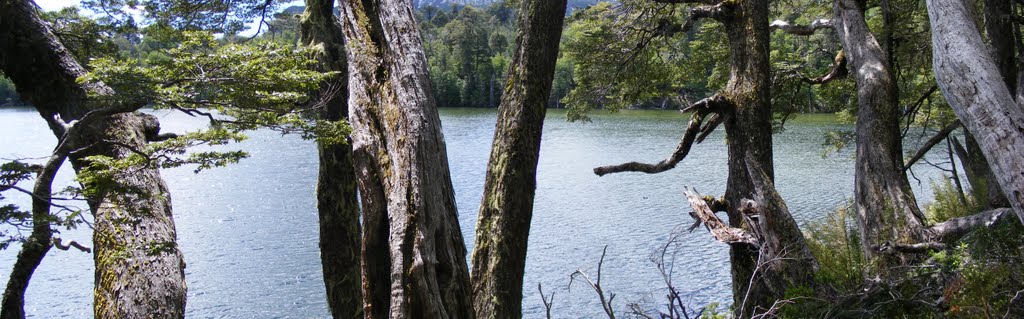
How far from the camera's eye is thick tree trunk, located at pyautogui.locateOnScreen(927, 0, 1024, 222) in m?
3.00

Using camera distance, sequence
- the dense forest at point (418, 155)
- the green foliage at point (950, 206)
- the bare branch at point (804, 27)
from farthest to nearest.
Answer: the green foliage at point (950, 206) → the bare branch at point (804, 27) → the dense forest at point (418, 155)

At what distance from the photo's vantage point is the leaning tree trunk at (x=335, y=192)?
6145 mm

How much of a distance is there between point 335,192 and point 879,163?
4500 mm

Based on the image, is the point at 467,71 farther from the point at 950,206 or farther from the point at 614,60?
the point at 614,60

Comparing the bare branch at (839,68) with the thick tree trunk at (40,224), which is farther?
the bare branch at (839,68)

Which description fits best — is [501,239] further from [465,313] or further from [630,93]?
[630,93]

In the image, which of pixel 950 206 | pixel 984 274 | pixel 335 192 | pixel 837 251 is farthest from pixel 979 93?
pixel 950 206

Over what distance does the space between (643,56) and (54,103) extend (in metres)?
6.34

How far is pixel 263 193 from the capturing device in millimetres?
20234

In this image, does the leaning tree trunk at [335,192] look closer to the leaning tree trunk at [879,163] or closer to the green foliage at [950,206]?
the leaning tree trunk at [879,163]

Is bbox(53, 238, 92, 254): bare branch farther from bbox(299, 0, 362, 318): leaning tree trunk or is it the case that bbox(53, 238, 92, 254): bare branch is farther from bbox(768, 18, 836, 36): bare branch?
bbox(768, 18, 836, 36): bare branch

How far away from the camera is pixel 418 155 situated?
9.15ft

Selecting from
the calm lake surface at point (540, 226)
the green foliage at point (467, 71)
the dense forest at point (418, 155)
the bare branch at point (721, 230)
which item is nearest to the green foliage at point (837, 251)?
the dense forest at point (418, 155)

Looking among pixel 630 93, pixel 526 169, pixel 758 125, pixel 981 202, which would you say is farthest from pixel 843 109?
pixel 526 169
